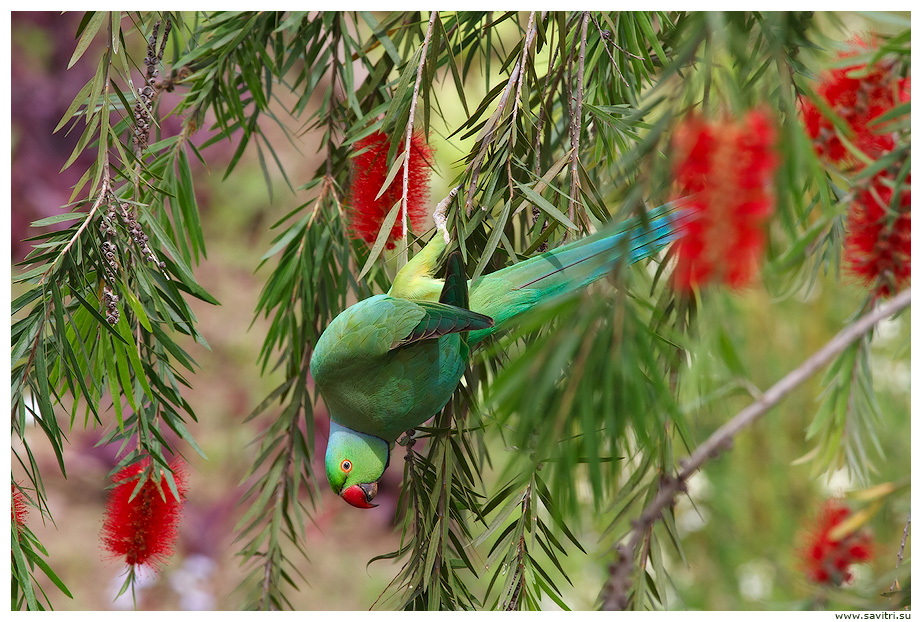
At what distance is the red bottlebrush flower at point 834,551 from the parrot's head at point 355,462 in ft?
1.72

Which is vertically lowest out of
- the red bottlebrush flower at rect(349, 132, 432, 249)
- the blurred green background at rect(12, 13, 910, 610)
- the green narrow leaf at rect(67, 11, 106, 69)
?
the blurred green background at rect(12, 13, 910, 610)

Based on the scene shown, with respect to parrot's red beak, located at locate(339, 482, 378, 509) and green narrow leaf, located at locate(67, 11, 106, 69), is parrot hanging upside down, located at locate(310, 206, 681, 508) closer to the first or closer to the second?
parrot's red beak, located at locate(339, 482, 378, 509)

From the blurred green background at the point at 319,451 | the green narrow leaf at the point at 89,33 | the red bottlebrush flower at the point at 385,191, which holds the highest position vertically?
the green narrow leaf at the point at 89,33

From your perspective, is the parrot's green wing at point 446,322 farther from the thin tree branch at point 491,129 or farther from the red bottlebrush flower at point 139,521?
the red bottlebrush flower at point 139,521

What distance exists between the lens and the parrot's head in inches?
38.1

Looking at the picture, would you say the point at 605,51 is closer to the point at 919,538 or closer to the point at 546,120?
the point at 546,120

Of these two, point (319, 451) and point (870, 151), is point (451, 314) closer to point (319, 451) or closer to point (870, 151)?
point (870, 151)

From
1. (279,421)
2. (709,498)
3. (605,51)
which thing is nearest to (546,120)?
(605,51)

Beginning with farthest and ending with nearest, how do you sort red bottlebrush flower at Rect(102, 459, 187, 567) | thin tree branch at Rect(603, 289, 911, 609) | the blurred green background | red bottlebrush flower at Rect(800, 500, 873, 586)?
the blurred green background → red bottlebrush flower at Rect(102, 459, 187, 567) → red bottlebrush flower at Rect(800, 500, 873, 586) → thin tree branch at Rect(603, 289, 911, 609)

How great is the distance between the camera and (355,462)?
3.17ft

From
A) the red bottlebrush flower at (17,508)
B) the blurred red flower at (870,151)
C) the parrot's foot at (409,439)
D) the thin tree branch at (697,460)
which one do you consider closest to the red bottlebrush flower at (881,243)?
the blurred red flower at (870,151)

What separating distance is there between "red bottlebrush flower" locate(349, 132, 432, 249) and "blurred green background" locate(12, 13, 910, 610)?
629 mm

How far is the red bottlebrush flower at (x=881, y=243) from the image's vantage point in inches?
29.5

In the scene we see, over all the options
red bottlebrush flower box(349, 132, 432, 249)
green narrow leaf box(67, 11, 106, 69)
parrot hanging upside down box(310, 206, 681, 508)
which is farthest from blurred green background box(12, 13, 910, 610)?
green narrow leaf box(67, 11, 106, 69)
